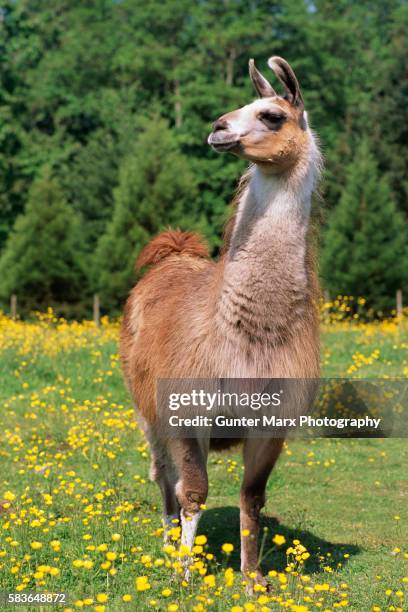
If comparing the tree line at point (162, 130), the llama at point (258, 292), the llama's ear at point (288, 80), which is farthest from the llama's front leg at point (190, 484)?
the tree line at point (162, 130)

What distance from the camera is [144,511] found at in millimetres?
6395

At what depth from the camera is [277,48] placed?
110 ft

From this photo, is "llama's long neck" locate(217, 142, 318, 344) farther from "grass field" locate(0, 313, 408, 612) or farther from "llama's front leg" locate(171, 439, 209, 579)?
"grass field" locate(0, 313, 408, 612)

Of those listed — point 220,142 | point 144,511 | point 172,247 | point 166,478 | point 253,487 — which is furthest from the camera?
point 172,247

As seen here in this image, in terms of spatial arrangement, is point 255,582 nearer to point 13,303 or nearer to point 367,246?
point 13,303

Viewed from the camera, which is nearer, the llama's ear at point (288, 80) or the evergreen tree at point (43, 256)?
the llama's ear at point (288, 80)

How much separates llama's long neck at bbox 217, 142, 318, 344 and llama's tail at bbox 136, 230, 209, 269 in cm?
205

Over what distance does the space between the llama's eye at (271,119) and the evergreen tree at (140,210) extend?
1846 cm

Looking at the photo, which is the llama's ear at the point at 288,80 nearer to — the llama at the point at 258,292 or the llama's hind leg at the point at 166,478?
the llama at the point at 258,292

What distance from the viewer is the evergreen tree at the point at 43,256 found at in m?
24.0

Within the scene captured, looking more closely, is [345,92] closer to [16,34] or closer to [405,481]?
[16,34]

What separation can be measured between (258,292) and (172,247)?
2.28 meters

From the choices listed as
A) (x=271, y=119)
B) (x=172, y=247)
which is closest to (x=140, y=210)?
(x=172, y=247)

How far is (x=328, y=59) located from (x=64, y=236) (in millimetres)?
16071
